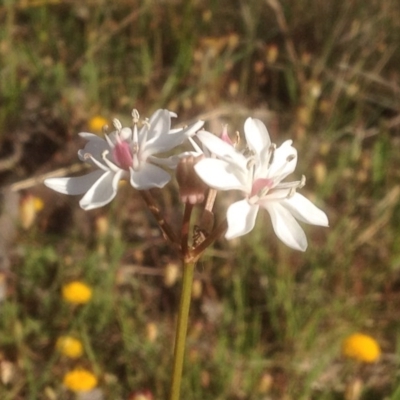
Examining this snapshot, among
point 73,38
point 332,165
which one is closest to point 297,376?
point 332,165

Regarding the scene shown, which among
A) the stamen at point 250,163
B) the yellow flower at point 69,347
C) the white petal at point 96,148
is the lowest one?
the yellow flower at point 69,347

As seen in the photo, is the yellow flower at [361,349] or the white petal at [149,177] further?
the yellow flower at [361,349]

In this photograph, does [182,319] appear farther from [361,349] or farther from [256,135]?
[361,349]

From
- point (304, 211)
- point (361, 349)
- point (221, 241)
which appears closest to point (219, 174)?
point (304, 211)

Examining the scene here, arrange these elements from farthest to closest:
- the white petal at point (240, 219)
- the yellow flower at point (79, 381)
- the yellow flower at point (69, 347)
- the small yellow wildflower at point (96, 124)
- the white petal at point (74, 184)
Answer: the small yellow wildflower at point (96, 124) → the yellow flower at point (69, 347) → the yellow flower at point (79, 381) → the white petal at point (74, 184) → the white petal at point (240, 219)

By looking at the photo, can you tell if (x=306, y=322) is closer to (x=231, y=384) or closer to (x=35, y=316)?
(x=231, y=384)

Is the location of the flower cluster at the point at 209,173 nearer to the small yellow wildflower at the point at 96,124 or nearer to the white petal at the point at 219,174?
the white petal at the point at 219,174

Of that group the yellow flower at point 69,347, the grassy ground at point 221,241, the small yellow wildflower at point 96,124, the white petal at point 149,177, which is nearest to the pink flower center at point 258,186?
the white petal at point 149,177
